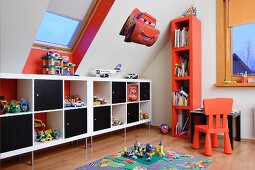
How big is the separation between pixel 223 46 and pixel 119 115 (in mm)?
1871

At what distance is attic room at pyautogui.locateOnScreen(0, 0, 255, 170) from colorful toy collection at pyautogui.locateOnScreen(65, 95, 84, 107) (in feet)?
0.05

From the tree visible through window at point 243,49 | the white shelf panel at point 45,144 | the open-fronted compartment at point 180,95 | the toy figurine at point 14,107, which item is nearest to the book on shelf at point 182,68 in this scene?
the open-fronted compartment at point 180,95

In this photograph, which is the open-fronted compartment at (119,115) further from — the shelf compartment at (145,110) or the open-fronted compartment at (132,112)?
the shelf compartment at (145,110)

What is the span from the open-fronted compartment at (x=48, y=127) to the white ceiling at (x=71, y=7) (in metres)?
1.17

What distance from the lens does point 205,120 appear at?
316 cm

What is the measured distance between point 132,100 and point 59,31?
150 cm

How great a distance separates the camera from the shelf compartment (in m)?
3.75

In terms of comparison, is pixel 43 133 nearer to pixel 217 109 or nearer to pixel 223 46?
pixel 217 109

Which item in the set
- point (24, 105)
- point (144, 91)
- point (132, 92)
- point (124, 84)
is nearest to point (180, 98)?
point (144, 91)

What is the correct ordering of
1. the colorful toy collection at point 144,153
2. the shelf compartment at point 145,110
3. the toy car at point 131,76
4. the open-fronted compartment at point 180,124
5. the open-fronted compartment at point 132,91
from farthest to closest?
the shelf compartment at point 145,110 < the toy car at point 131,76 < the open-fronted compartment at point 132,91 < the open-fronted compartment at point 180,124 < the colorful toy collection at point 144,153

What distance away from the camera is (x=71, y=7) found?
2535 mm

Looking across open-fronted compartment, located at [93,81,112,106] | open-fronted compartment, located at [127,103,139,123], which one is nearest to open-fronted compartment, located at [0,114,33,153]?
open-fronted compartment, located at [93,81,112,106]

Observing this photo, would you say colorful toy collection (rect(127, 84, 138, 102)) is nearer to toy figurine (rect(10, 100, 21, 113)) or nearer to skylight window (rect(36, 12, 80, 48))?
skylight window (rect(36, 12, 80, 48))

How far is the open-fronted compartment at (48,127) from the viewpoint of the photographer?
234 centimetres
